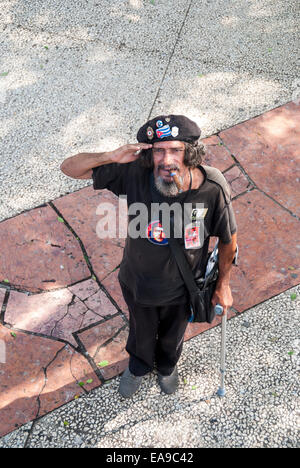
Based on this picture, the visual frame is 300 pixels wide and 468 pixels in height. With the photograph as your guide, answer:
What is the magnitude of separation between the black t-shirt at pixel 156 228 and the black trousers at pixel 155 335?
0.16m

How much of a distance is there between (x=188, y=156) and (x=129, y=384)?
1.82 m

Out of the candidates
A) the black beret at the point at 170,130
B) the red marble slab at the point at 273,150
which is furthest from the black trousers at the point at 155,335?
the red marble slab at the point at 273,150

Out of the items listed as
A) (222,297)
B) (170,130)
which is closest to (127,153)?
(170,130)

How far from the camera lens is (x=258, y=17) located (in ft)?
23.4

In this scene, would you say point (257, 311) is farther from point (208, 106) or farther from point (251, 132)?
point (208, 106)

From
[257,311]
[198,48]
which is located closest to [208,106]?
[198,48]

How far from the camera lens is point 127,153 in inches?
126

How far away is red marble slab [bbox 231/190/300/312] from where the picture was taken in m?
4.60

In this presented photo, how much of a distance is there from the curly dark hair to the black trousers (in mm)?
893

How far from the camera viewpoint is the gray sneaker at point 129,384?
156 inches

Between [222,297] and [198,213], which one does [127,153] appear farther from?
→ [222,297]

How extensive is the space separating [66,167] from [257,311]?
6.88ft

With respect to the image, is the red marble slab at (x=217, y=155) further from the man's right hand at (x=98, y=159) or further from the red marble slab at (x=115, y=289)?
the man's right hand at (x=98, y=159)

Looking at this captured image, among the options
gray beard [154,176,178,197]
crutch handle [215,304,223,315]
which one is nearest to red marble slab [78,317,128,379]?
crutch handle [215,304,223,315]
